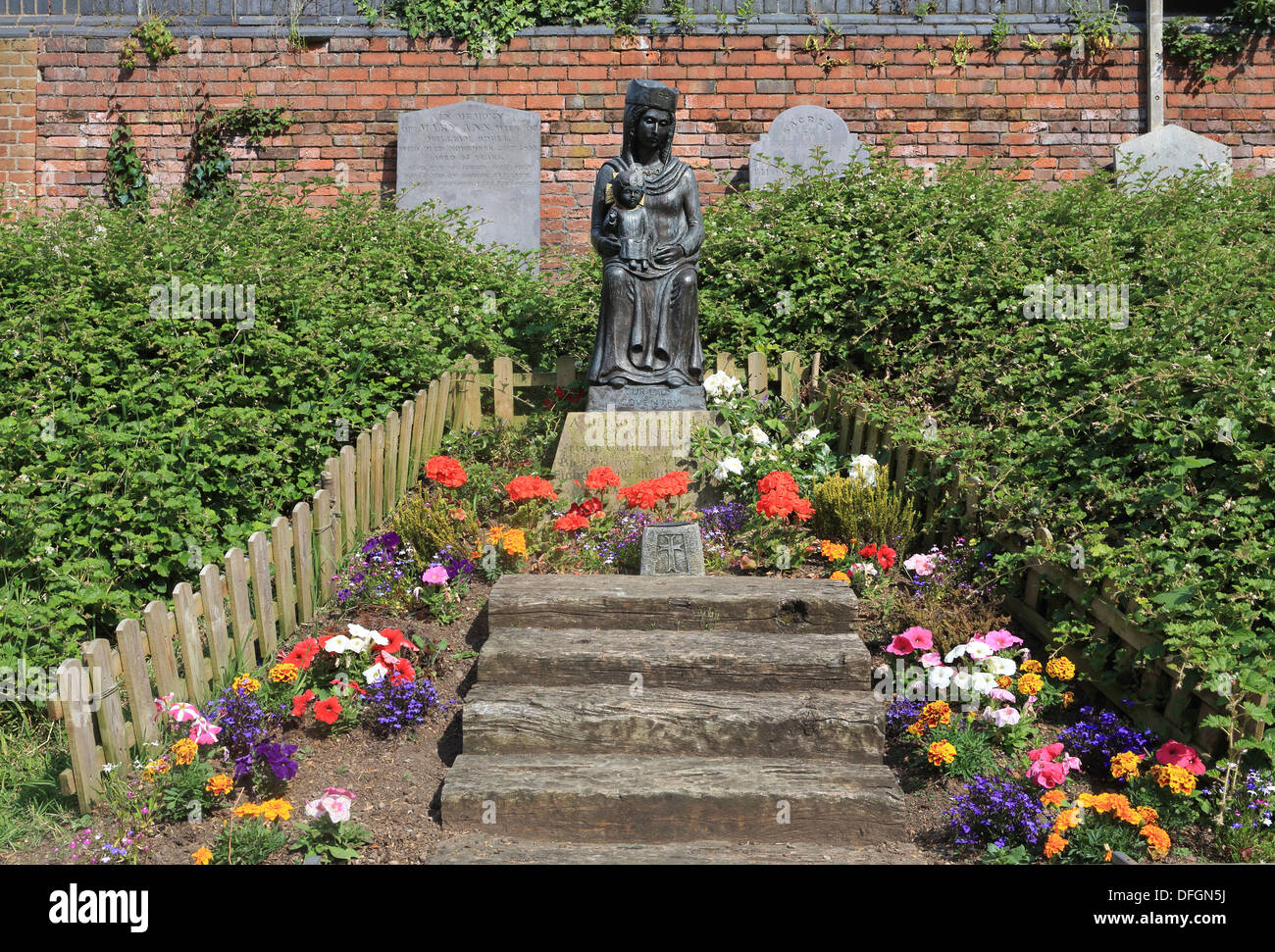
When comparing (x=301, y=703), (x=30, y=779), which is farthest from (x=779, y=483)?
(x=30, y=779)

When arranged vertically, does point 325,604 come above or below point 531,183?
below

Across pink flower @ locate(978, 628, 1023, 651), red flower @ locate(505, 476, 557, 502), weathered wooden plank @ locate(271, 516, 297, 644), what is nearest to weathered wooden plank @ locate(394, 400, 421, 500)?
red flower @ locate(505, 476, 557, 502)

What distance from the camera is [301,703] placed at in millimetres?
3797

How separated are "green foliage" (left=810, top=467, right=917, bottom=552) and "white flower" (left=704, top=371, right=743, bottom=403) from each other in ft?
3.95

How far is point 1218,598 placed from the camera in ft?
11.6

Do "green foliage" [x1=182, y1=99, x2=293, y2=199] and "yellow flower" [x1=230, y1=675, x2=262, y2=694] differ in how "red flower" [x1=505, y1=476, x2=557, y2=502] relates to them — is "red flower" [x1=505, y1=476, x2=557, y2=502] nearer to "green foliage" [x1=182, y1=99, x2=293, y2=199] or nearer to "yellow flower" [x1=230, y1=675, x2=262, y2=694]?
"yellow flower" [x1=230, y1=675, x2=262, y2=694]

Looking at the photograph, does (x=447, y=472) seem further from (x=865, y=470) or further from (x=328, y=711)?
(x=865, y=470)

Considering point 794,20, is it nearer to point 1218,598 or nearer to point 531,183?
point 531,183

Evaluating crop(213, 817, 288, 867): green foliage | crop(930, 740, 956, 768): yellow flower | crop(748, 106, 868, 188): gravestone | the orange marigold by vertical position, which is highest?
crop(748, 106, 868, 188): gravestone

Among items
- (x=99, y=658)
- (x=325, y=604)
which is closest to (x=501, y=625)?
(x=325, y=604)

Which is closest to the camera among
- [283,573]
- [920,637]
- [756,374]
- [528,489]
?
[920,637]

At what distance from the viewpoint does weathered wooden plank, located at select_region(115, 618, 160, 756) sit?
3.50 meters

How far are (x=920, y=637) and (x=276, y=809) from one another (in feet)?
7.36

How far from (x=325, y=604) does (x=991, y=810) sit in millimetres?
2811
